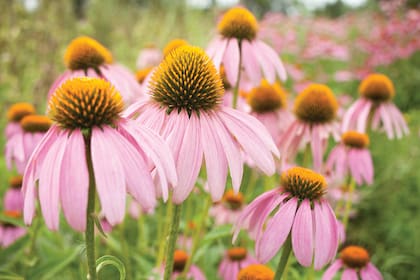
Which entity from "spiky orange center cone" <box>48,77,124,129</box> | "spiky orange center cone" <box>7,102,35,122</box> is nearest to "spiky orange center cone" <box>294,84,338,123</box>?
"spiky orange center cone" <box>48,77,124,129</box>

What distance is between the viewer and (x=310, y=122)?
5.04 ft

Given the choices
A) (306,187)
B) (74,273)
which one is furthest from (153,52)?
(306,187)

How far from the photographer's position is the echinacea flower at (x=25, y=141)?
5.15 ft

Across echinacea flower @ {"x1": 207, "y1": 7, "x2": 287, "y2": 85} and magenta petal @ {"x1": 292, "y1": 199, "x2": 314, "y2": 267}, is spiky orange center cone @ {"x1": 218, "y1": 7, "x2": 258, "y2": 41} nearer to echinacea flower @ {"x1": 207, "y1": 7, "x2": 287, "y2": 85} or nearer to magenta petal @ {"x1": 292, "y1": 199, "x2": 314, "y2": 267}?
echinacea flower @ {"x1": 207, "y1": 7, "x2": 287, "y2": 85}

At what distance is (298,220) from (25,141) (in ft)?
4.03

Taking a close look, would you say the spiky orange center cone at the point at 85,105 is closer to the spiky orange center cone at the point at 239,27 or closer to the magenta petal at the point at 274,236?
the magenta petal at the point at 274,236

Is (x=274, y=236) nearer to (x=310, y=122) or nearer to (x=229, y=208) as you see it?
(x=310, y=122)

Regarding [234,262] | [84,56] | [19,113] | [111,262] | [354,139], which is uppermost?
[84,56]

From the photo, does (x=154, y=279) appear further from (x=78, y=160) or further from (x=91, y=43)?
(x=91, y=43)

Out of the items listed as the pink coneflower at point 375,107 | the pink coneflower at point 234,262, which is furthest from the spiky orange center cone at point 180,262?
the pink coneflower at point 375,107

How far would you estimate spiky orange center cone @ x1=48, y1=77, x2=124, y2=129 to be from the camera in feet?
2.36

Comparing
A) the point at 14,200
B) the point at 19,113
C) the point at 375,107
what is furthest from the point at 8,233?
the point at 375,107

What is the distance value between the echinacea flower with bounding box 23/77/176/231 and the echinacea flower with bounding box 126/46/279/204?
0.08m

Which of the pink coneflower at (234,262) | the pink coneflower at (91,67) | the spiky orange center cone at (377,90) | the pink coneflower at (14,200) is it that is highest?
the pink coneflower at (91,67)
